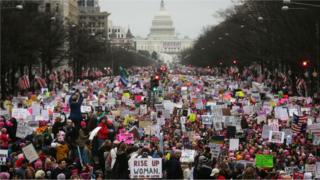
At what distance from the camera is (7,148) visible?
20.5m

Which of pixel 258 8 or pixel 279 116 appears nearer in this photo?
pixel 279 116

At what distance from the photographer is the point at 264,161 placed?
1894 cm

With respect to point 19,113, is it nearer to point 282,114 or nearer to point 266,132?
point 266,132

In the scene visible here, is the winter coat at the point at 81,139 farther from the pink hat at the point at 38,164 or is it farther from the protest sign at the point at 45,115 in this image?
the protest sign at the point at 45,115

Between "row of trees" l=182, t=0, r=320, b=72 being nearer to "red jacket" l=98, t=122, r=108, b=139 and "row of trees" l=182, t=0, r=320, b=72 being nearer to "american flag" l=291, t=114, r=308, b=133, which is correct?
"american flag" l=291, t=114, r=308, b=133

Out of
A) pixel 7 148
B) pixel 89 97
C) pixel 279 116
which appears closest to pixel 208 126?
pixel 279 116

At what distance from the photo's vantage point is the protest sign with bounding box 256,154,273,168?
18891mm

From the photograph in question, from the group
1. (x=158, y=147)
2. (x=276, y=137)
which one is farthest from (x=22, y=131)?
(x=276, y=137)

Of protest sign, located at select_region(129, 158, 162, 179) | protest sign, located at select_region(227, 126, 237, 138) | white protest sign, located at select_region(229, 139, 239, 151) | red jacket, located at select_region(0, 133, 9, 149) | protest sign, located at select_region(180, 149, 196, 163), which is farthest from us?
protest sign, located at select_region(227, 126, 237, 138)

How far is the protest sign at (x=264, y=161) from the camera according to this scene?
1889 centimetres

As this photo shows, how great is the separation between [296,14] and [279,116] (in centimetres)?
2613

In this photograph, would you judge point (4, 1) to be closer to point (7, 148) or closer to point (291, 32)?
point (291, 32)

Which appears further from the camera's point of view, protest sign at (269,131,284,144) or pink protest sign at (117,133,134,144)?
protest sign at (269,131,284,144)

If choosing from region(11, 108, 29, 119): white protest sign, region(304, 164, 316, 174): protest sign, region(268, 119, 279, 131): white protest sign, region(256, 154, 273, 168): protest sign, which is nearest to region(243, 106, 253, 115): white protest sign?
region(268, 119, 279, 131): white protest sign
